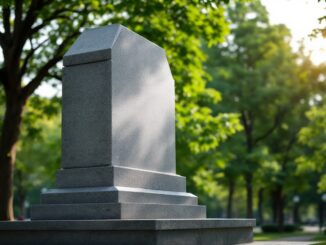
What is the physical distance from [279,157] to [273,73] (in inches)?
280

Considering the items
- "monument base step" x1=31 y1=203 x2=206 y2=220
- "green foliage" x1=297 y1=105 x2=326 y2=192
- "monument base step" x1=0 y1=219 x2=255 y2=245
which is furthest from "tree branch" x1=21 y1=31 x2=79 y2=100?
"green foliage" x1=297 y1=105 x2=326 y2=192

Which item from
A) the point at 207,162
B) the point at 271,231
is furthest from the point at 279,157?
the point at 207,162

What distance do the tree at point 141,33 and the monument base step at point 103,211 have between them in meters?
Result: 7.35

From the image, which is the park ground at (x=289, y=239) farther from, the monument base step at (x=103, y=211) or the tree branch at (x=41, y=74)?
the tree branch at (x=41, y=74)

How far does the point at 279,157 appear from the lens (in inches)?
1575

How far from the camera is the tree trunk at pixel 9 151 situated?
601 inches

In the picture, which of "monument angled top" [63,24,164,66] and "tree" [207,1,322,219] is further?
"tree" [207,1,322,219]

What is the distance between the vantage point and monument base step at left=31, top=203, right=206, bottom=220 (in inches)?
298

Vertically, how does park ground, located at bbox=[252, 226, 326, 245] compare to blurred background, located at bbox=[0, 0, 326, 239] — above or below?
below

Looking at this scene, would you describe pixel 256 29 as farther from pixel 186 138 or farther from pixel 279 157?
pixel 186 138

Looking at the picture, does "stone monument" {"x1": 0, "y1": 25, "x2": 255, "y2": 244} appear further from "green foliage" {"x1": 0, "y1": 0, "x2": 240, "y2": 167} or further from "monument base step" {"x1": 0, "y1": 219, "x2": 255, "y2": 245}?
"green foliage" {"x1": 0, "y1": 0, "x2": 240, "y2": 167}

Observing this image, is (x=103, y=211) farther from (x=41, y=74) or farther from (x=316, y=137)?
(x=316, y=137)

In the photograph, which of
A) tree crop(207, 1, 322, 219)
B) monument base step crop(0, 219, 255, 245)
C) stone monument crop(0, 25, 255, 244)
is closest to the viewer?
monument base step crop(0, 219, 255, 245)

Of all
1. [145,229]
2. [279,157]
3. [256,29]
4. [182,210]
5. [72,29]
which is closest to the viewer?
[145,229]
